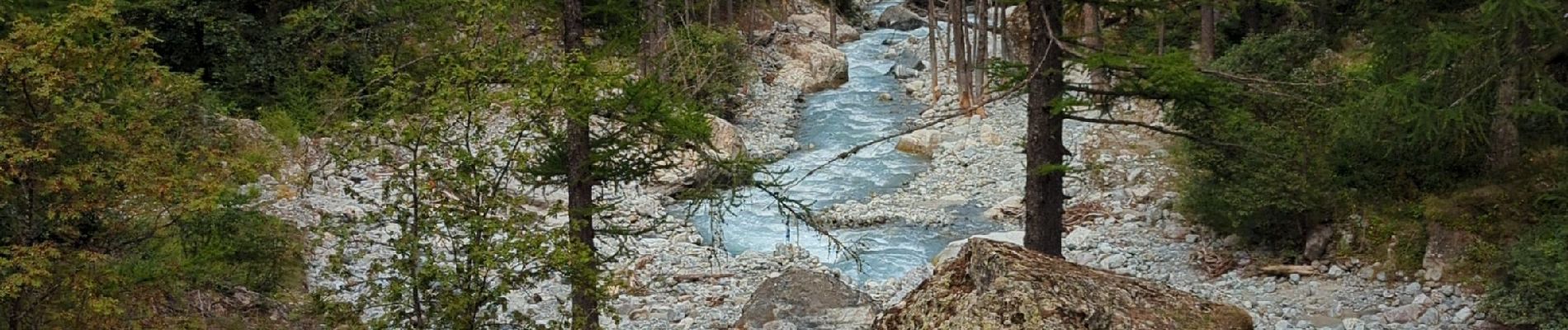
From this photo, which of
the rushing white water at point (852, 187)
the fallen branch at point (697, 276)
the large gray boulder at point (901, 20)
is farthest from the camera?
the large gray boulder at point (901, 20)

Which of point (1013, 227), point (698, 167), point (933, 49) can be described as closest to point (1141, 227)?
point (1013, 227)

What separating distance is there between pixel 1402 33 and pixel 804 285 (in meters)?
6.85

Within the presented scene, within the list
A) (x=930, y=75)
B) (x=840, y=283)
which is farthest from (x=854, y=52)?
(x=840, y=283)

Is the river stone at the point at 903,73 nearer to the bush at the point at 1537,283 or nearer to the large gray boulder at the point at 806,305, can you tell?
the large gray boulder at the point at 806,305

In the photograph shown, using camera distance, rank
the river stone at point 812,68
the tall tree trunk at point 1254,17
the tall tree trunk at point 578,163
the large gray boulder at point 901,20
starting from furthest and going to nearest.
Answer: the large gray boulder at point 901,20 → the river stone at point 812,68 → the tall tree trunk at point 1254,17 → the tall tree trunk at point 578,163

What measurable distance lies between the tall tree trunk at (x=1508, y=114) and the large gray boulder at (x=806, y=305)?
643 cm

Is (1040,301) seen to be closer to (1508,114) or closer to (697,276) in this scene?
(1508,114)

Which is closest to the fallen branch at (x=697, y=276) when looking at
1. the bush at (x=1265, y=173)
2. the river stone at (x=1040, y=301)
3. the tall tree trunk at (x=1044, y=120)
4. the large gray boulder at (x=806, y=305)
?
the large gray boulder at (x=806, y=305)

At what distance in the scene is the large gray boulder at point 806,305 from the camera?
1078 centimetres

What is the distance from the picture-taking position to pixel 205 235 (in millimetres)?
10461

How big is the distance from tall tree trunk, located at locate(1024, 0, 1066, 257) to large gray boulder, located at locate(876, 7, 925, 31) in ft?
102

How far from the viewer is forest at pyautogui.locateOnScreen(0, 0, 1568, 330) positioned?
632 cm

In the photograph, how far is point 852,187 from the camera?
19672 mm

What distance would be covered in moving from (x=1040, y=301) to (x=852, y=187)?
43.1ft
